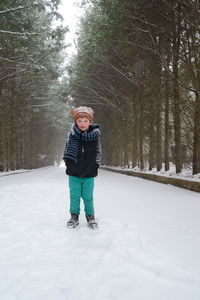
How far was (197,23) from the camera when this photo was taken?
9.55 m

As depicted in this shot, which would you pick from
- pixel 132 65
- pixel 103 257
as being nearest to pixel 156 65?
pixel 132 65

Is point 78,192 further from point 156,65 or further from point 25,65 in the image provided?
point 25,65

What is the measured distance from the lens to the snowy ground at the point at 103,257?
2023 millimetres

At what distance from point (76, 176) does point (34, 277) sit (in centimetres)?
200

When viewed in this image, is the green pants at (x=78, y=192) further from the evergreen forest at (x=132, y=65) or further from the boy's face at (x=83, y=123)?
the evergreen forest at (x=132, y=65)

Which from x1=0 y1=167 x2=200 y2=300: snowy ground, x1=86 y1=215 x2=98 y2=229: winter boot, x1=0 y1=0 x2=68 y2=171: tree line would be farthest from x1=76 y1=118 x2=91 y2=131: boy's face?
x1=0 y1=0 x2=68 y2=171: tree line

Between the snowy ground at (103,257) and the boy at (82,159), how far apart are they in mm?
335

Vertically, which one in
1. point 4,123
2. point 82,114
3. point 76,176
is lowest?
point 76,176

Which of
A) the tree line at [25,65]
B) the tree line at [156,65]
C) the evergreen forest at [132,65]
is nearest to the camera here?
the tree line at [156,65]

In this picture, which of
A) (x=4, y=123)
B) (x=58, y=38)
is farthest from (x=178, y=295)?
(x=4, y=123)

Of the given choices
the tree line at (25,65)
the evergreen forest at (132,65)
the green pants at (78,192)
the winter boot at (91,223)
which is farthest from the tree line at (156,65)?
the winter boot at (91,223)

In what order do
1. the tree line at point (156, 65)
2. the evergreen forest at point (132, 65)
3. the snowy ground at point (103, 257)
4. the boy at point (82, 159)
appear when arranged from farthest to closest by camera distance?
the evergreen forest at point (132, 65)
the tree line at point (156, 65)
the boy at point (82, 159)
the snowy ground at point (103, 257)

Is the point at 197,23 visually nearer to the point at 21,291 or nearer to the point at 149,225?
the point at 149,225

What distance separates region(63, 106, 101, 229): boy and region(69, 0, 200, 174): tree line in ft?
18.8
